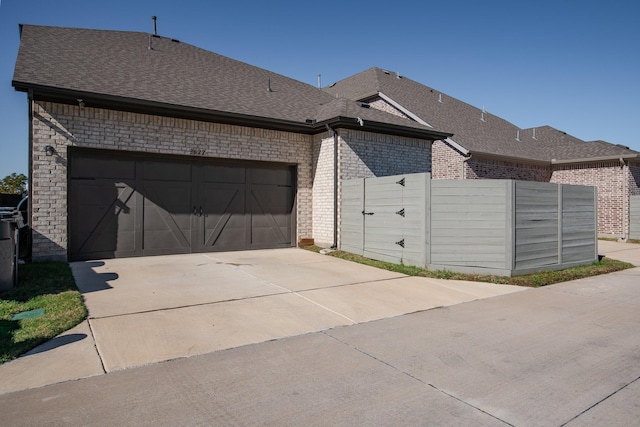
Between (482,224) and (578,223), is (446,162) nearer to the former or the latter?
(578,223)

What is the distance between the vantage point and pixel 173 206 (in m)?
10.4

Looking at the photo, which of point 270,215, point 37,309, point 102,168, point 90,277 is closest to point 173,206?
point 102,168

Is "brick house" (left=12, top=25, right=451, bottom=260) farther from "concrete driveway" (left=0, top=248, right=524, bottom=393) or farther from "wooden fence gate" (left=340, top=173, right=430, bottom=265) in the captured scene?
"concrete driveway" (left=0, top=248, right=524, bottom=393)

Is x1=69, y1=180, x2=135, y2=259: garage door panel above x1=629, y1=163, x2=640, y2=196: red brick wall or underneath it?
underneath

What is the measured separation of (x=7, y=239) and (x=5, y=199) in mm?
10367

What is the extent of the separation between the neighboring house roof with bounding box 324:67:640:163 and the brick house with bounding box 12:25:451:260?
214 inches

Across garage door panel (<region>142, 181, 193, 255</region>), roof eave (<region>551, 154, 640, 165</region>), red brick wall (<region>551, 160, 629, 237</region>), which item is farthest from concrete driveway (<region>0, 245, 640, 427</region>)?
roof eave (<region>551, 154, 640, 165</region>)

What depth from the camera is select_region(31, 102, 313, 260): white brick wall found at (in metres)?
8.73

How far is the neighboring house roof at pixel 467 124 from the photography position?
1789 centimetres

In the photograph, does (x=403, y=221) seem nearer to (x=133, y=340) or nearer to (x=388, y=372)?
(x=388, y=372)

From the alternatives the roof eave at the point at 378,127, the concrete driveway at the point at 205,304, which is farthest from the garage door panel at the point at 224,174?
the roof eave at the point at 378,127

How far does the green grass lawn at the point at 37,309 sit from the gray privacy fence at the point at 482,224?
21.7ft

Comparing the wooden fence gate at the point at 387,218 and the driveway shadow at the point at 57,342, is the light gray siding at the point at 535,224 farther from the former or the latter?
the driveway shadow at the point at 57,342

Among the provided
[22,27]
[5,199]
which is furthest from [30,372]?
[5,199]
